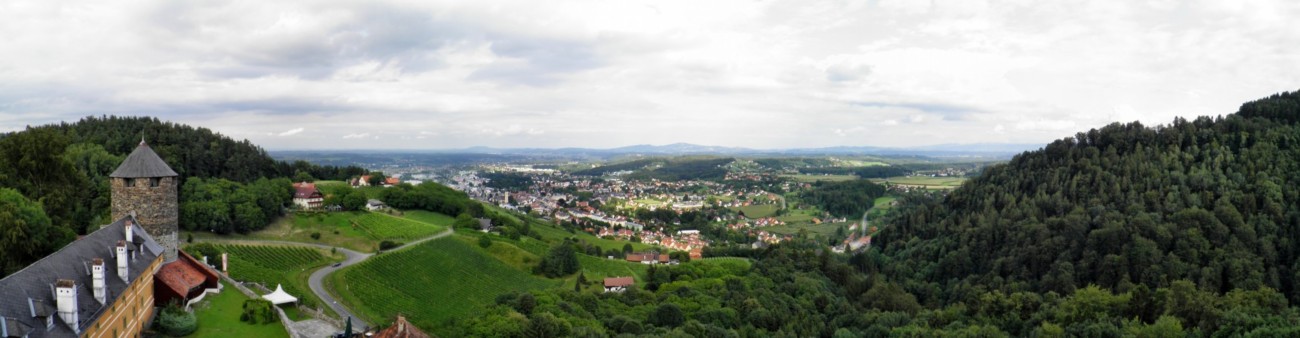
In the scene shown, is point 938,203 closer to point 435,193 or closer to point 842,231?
point 842,231

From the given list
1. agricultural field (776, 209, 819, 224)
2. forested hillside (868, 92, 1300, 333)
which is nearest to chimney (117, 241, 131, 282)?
forested hillside (868, 92, 1300, 333)

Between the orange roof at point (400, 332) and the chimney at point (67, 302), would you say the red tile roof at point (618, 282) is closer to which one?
the orange roof at point (400, 332)

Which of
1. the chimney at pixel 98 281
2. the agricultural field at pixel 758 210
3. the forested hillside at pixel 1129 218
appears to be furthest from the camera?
the agricultural field at pixel 758 210

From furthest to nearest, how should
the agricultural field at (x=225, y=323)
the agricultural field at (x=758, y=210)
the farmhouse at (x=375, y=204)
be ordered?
the agricultural field at (x=758, y=210) → the farmhouse at (x=375, y=204) → the agricultural field at (x=225, y=323)

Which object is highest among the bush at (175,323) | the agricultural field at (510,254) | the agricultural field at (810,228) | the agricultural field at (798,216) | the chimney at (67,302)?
the chimney at (67,302)

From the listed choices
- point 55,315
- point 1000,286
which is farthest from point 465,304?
point 1000,286

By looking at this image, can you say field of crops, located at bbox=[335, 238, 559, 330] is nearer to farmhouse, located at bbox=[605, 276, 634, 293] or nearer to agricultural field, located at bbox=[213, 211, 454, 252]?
agricultural field, located at bbox=[213, 211, 454, 252]

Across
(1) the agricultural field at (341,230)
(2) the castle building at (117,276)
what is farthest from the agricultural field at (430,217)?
(2) the castle building at (117,276)
